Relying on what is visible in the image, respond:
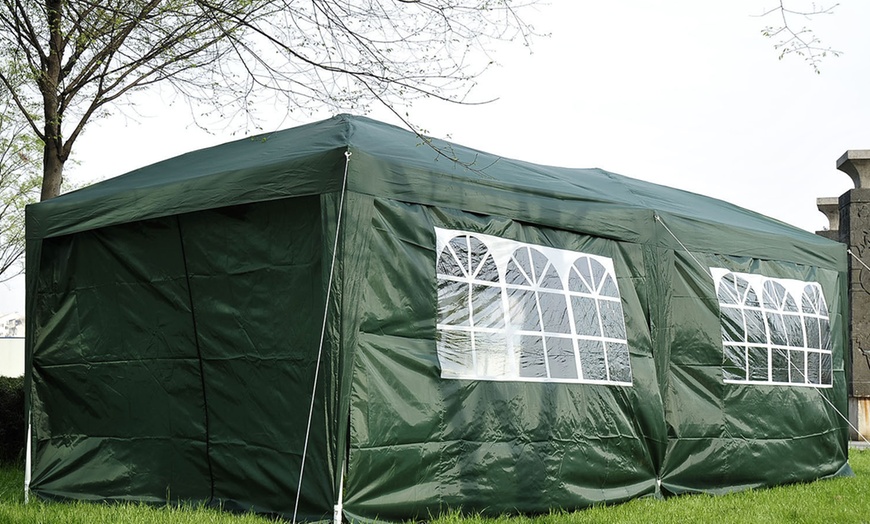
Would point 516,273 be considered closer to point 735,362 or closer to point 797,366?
point 735,362

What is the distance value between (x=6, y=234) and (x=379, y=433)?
15.1 metres

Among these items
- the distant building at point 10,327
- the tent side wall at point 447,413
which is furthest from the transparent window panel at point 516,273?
the distant building at point 10,327

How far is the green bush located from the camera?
324 inches

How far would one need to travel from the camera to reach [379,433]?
480 centimetres

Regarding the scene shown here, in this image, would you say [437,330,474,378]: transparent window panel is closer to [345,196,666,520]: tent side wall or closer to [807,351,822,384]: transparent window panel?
[345,196,666,520]: tent side wall

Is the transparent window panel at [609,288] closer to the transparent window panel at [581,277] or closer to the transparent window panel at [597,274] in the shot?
the transparent window panel at [597,274]

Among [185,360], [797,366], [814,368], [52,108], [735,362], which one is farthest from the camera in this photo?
[52,108]

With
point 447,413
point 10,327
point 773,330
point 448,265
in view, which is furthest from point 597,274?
point 10,327

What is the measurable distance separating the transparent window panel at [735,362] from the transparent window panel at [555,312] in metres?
1.92

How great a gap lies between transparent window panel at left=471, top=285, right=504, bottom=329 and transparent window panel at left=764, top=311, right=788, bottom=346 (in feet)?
10.4

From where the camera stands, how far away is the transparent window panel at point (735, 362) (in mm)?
7156

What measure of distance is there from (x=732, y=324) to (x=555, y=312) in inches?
84.2

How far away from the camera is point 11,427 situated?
27.1 ft

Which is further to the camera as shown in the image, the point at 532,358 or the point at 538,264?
the point at 538,264
